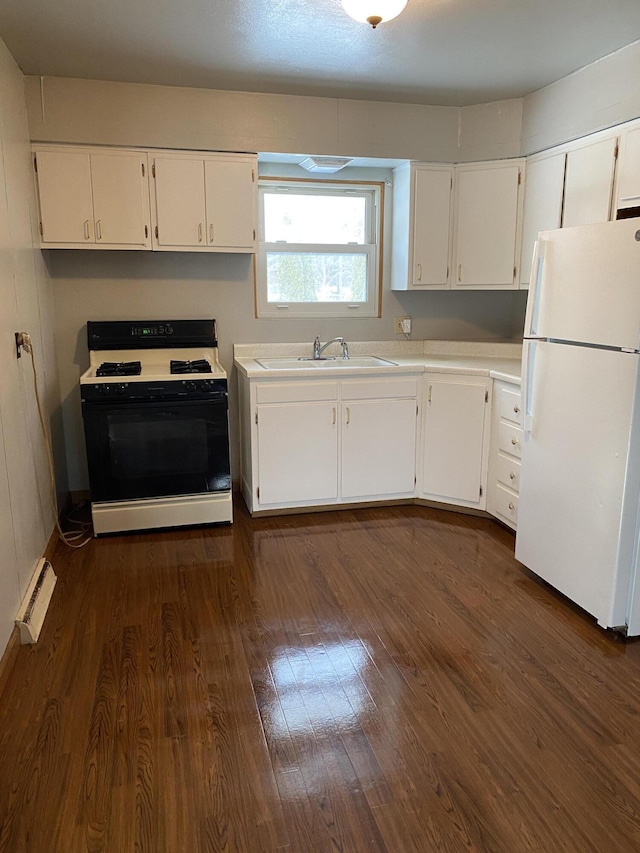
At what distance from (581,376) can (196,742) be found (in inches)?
75.4

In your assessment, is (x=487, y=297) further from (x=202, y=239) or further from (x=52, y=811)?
(x=52, y=811)

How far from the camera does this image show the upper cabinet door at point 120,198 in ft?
11.1

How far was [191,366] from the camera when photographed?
3.60m

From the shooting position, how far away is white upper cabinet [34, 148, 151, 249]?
3322mm

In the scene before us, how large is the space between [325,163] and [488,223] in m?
1.05

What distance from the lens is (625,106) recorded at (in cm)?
293

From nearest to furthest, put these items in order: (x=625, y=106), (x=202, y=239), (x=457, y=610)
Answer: (x=457, y=610) → (x=625, y=106) → (x=202, y=239)

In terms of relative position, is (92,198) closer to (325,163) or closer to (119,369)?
(119,369)

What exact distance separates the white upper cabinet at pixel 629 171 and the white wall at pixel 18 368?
275 centimetres

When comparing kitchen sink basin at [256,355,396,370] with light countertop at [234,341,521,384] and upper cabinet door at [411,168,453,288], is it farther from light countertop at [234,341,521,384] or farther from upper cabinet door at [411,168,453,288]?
upper cabinet door at [411,168,453,288]

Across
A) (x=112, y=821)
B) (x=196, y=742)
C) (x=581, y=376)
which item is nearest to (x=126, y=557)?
(x=196, y=742)

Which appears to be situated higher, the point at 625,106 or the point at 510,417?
the point at 625,106

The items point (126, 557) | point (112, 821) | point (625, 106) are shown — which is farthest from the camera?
point (126, 557)

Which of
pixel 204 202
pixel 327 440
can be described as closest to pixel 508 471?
pixel 327 440
